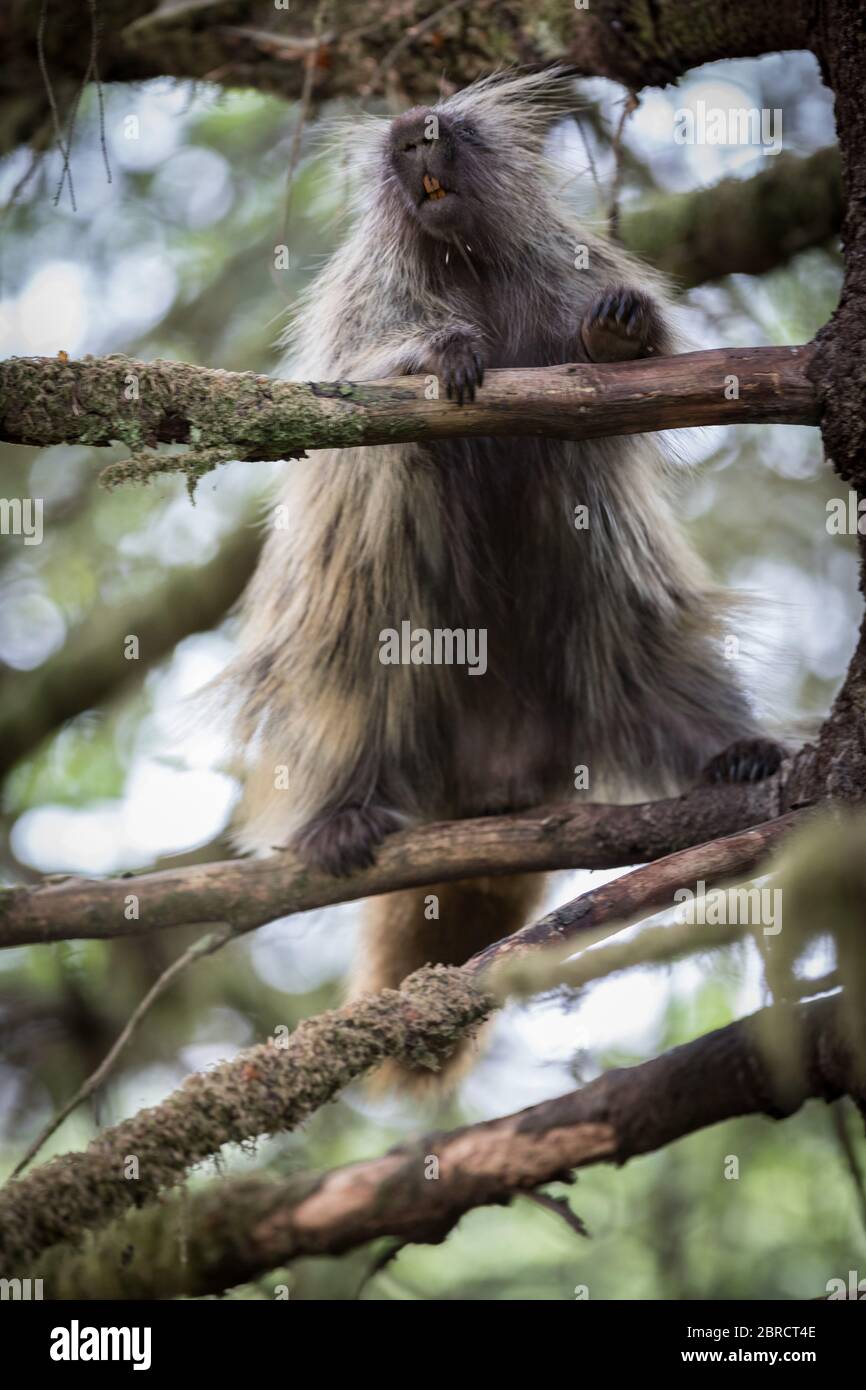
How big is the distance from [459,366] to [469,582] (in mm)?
1454

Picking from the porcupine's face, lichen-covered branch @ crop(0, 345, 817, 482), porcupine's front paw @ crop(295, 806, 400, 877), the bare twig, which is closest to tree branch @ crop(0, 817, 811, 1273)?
the bare twig

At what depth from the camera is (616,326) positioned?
129 inches

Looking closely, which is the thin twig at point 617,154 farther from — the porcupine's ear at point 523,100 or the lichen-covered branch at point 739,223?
the lichen-covered branch at point 739,223

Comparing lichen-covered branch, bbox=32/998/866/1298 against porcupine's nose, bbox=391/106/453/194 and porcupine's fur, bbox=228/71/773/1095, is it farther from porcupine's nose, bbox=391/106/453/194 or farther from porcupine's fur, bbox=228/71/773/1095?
porcupine's nose, bbox=391/106/453/194

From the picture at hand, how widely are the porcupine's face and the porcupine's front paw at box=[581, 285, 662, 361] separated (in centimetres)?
86

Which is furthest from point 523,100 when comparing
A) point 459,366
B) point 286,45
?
point 459,366

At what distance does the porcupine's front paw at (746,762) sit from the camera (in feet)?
13.1

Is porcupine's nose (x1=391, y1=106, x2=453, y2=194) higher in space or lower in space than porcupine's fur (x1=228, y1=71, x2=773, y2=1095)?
higher

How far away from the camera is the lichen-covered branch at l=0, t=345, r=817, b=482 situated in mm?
2609

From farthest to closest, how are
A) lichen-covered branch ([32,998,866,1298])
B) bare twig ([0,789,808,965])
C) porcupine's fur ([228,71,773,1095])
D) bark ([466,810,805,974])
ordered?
porcupine's fur ([228,71,773,1095]), bare twig ([0,789,808,965]), bark ([466,810,805,974]), lichen-covered branch ([32,998,866,1298])

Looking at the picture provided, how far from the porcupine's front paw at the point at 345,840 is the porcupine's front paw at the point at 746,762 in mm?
1031

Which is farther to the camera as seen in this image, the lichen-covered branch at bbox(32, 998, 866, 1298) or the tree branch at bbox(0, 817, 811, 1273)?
the lichen-covered branch at bbox(32, 998, 866, 1298)

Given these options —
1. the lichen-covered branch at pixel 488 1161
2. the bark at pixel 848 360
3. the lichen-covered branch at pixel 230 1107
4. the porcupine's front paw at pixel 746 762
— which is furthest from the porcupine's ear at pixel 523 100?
the lichen-covered branch at pixel 488 1161

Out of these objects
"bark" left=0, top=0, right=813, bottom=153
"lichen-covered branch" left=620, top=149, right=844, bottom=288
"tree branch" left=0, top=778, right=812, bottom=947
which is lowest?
"tree branch" left=0, top=778, right=812, bottom=947
